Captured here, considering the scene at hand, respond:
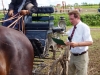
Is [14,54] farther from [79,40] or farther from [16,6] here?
[16,6]

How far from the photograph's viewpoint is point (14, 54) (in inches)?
150

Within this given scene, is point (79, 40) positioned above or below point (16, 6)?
below

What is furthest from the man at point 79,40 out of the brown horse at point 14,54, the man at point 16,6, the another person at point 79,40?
the brown horse at point 14,54

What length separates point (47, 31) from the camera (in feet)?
21.4

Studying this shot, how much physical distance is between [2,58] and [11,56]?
20 cm

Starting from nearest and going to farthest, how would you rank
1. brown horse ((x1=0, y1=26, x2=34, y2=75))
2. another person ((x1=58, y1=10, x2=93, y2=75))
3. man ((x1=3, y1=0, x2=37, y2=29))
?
brown horse ((x1=0, y1=26, x2=34, y2=75))
another person ((x1=58, y1=10, x2=93, y2=75))
man ((x1=3, y1=0, x2=37, y2=29))

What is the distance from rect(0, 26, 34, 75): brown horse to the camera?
11.9ft

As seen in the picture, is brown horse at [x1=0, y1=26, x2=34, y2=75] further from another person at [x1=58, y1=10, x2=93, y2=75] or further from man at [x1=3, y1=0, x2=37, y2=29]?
man at [x1=3, y1=0, x2=37, y2=29]

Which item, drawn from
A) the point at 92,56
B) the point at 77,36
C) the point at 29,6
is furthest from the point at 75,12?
the point at 92,56

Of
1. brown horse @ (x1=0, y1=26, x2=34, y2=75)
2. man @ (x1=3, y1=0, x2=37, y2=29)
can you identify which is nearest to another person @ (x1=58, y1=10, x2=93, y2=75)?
man @ (x1=3, y1=0, x2=37, y2=29)

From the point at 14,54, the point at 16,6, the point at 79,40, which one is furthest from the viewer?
the point at 16,6

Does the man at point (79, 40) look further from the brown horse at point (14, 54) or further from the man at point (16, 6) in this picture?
the brown horse at point (14, 54)

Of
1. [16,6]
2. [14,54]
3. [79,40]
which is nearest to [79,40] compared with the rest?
[79,40]

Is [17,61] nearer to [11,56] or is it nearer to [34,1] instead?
[11,56]
